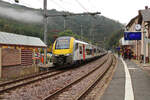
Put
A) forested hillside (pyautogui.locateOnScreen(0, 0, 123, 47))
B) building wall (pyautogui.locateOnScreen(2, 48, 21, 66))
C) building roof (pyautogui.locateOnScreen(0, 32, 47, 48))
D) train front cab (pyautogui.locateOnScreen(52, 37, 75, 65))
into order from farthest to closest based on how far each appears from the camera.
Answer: forested hillside (pyautogui.locateOnScreen(0, 0, 123, 47)) → train front cab (pyautogui.locateOnScreen(52, 37, 75, 65)) → building roof (pyautogui.locateOnScreen(0, 32, 47, 48)) → building wall (pyautogui.locateOnScreen(2, 48, 21, 66))

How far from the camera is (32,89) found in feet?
29.6

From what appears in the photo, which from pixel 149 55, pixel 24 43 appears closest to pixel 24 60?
pixel 24 43

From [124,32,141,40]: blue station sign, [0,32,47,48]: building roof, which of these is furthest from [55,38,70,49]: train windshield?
[124,32,141,40]: blue station sign

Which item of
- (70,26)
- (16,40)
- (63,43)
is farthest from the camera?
(70,26)

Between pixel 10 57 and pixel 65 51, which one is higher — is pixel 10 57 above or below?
below

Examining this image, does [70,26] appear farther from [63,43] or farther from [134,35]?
[63,43]

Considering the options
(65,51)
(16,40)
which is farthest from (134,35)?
(16,40)

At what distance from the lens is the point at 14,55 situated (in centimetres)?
1300

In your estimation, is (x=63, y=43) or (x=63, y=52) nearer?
(x=63, y=52)

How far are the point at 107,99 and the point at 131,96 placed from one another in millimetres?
988

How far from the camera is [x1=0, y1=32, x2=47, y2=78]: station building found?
39.5ft

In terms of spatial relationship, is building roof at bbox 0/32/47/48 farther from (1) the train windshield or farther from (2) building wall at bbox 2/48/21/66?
(1) the train windshield

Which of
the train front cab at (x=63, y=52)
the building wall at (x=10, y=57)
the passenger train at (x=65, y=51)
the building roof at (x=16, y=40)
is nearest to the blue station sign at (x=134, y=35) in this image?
the passenger train at (x=65, y=51)

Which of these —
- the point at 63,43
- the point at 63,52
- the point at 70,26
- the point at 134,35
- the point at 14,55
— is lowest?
the point at 14,55
